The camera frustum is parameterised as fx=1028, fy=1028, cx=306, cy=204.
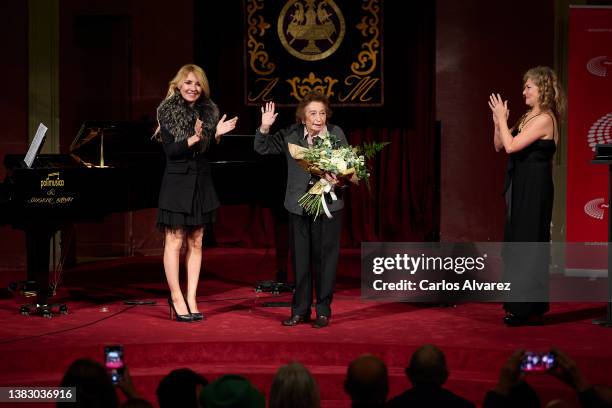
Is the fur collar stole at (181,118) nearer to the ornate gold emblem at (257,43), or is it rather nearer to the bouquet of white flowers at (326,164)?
the bouquet of white flowers at (326,164)

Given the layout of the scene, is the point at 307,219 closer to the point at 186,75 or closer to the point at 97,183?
the point at 186,75

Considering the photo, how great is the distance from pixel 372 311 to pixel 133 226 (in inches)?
173

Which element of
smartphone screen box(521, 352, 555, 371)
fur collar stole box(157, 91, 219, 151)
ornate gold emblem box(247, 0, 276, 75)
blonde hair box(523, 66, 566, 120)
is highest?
ornate gold emblem box(247, 0, 276, 75)

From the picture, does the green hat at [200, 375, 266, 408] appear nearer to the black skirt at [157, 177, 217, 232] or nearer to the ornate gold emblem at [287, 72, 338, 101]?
the black skirt at [157, 177, 217, 232]

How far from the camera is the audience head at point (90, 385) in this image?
346cm

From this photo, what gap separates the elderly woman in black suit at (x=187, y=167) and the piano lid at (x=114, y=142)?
3.58 ft

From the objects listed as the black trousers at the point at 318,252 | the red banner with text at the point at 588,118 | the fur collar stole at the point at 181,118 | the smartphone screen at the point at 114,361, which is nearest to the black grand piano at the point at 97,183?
the fur collar stole at the point at 181,118

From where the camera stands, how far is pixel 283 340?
248 inches

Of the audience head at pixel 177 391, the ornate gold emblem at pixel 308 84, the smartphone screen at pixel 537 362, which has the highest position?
the ornate gold emblem at pixel 308 84

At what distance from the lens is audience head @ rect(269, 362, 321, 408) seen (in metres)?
3.44

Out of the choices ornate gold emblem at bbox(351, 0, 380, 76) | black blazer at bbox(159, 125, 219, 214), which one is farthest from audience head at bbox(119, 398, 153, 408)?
ornate gold emblem at bbox(351, 0, 380, 76)

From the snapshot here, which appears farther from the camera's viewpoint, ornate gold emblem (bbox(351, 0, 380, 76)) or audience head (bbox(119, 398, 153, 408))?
ornate gold emblem (bbox(351, 0, 380, 76))

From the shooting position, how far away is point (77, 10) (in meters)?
10.8

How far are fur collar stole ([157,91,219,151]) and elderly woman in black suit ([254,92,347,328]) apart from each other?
13.4 inches
